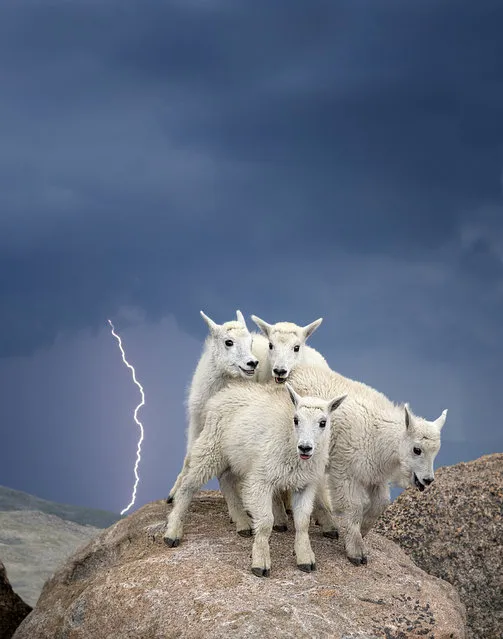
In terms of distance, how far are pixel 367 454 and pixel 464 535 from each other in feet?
13.5

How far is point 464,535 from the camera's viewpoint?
501 inches

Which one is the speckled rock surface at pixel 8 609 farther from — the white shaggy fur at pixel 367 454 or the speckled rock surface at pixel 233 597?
the white shaggy fur at pixel 367 454

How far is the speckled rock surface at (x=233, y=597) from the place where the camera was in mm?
7895

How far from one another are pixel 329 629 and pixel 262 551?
125 cm

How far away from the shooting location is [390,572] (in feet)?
31.7

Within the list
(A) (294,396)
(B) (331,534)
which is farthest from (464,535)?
(A) (294,396)

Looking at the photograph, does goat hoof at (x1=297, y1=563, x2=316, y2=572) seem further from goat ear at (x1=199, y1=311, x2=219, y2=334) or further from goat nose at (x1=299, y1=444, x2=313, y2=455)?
goat ear at (x1=199, y1=311, x2=219, y2=334)

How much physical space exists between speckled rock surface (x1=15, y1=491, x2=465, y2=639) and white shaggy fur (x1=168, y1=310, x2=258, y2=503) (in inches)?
50.9

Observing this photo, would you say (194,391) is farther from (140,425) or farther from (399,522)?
(399,522)

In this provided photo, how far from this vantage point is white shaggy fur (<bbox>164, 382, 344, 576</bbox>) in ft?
29.2

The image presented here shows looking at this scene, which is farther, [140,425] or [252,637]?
[140,425]

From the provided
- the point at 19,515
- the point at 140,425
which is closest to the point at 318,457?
the point at 140,425

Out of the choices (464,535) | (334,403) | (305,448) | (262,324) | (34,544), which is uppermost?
(262,324)

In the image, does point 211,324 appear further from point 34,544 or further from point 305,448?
point 34,544
